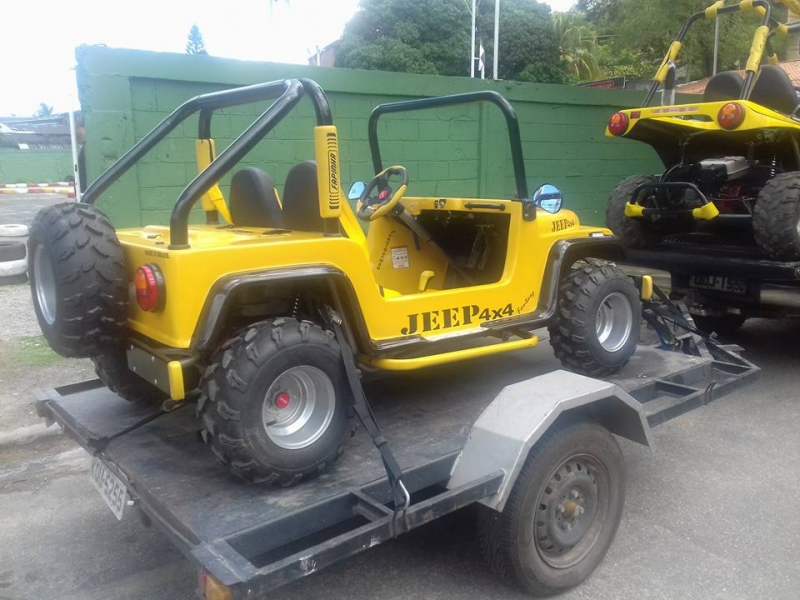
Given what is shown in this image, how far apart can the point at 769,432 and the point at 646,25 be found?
20032mm

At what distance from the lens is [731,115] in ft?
17.7

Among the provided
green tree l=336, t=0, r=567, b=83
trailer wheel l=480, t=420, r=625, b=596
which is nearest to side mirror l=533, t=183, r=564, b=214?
trailer wheel l=480, t=420, r=625, b=596

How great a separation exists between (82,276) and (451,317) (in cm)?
172

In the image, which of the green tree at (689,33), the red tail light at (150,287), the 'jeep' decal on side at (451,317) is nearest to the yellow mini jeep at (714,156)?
the 'jeep' decal on side at (451,317)

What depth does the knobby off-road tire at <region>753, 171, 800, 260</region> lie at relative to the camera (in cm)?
527

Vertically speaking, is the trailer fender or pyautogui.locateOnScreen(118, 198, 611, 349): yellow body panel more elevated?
pyautogui.locateOnScreen(118, 198, 611, 349): yellow body panel

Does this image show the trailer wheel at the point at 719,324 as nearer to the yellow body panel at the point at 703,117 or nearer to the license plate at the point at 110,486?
the yellow body panel at the point at 703,117

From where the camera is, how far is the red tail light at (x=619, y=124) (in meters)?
6.05

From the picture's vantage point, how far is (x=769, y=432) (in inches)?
195

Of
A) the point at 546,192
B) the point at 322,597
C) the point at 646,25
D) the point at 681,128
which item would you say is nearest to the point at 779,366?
the point at 681,128

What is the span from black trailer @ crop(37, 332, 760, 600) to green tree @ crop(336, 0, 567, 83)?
28.1 meters

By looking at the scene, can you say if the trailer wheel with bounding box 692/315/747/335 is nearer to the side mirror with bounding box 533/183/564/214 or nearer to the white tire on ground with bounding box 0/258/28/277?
the side mirror with bounding box 533/183/564/214

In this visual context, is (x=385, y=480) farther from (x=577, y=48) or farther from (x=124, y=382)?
(x=577, y=48)

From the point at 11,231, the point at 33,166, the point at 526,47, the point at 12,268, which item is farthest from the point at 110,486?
the point at 526,47
